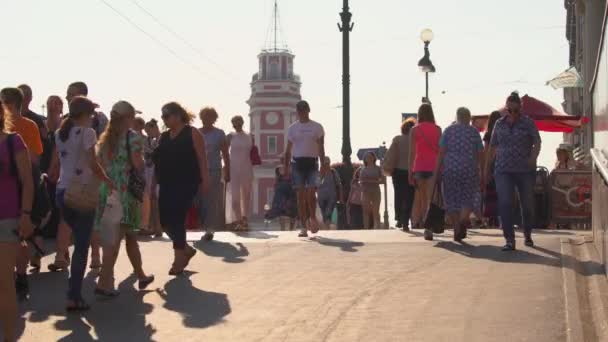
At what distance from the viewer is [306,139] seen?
16.3 m

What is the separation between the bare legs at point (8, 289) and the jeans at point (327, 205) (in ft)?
57.8

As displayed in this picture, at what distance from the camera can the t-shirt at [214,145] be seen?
16.5 m

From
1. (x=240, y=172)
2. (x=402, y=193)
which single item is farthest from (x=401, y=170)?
(x=240, y=172)

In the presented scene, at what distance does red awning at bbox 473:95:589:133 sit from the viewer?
26250 mm

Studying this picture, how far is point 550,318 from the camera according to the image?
8.52m

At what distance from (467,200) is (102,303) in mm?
5509

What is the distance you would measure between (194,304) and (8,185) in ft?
8.18

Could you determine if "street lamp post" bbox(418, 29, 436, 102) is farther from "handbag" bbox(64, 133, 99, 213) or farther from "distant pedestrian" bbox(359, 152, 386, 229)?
"handbag" bbox(64, 133, 99, 213)

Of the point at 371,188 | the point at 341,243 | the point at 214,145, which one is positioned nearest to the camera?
the point at 341,243

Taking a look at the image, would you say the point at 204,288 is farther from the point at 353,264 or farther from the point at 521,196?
the point at 521,196

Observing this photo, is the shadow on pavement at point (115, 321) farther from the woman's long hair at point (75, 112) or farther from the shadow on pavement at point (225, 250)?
the shadow on pavement at point (225, 250)

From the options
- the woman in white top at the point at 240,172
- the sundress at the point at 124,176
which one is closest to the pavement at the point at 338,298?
the sundress at the point at 124,176

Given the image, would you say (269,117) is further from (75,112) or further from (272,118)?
(75,112)

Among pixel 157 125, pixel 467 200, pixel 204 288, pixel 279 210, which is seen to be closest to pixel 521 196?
pixel 467 200
